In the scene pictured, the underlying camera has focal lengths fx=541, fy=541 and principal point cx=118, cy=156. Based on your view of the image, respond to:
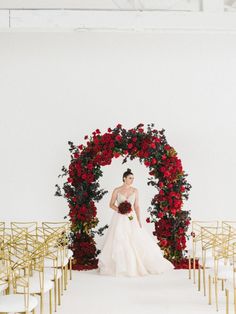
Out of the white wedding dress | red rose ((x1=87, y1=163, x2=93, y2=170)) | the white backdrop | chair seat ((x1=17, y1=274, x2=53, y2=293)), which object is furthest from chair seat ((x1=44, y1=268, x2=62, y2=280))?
the white backdrop

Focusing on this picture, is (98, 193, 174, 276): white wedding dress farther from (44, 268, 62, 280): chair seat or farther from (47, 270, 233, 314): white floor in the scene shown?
(44, 268, 62, 280): chair seat

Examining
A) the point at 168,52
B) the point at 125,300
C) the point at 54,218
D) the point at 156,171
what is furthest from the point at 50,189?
the point at 125,300

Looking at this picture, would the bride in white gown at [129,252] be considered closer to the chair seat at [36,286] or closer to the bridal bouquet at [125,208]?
the bridal bouquet at [125,208]

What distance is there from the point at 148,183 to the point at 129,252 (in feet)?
4.49

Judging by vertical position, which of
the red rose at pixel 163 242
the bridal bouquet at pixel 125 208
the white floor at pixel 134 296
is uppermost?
the bridal bouquet at pixel 125 208

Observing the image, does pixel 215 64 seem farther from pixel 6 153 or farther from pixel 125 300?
pixel 125 300

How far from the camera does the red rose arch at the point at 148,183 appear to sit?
368 inches

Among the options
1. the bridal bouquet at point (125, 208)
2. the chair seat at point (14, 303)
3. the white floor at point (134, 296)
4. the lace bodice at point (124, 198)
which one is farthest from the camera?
the lace bodice at point (124, 198)

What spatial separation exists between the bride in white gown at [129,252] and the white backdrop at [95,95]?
2306mm

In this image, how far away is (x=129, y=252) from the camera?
28.5ft

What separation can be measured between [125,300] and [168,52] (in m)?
5.86

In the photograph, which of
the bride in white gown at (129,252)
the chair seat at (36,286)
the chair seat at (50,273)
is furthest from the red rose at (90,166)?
the chair seat at (36,286)

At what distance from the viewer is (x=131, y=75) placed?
37.1ft

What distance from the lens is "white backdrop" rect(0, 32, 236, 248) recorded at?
1128 centimetres
